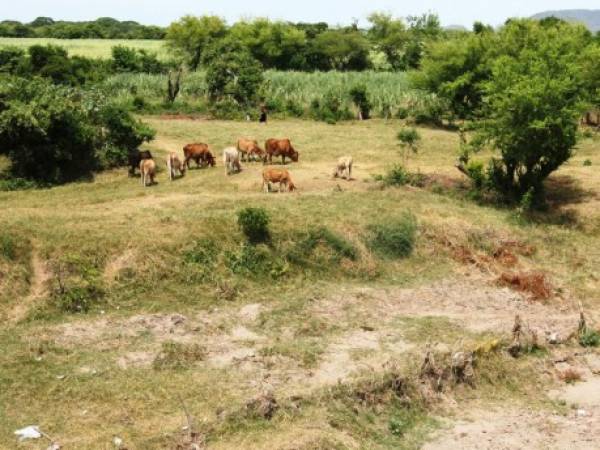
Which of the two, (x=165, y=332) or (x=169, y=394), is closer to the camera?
(x=169, y=394)

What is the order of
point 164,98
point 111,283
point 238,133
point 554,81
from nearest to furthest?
point 111,283
point 554,81
point 238,133
point 164,98

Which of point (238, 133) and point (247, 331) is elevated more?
point (238, 133)

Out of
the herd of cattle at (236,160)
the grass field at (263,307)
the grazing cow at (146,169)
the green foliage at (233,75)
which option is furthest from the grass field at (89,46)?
the grass field at (263,307)

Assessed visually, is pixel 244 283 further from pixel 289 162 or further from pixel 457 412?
pixel 289 162

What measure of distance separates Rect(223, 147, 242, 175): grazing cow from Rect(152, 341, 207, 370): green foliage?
9.70 m

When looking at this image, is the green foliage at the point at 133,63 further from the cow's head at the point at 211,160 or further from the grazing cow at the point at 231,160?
the grazing cow at the point at 231,160

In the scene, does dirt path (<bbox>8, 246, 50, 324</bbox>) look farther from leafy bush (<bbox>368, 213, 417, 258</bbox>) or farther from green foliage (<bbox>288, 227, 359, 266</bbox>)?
leafy bush (<bbox>368, 213, 417, 258</bbox>)

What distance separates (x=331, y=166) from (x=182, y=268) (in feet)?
30.7

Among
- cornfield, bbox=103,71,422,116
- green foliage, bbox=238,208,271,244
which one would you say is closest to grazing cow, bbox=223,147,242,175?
green foliage, bbox=238,208,271,244

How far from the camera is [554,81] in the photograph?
Answer: 756 inches

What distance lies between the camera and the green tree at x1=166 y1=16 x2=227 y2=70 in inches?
2052

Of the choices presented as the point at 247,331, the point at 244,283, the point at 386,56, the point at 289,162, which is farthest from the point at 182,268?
the point at 386,56

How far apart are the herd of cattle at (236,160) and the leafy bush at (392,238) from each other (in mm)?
3450

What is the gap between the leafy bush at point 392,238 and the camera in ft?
56.5
